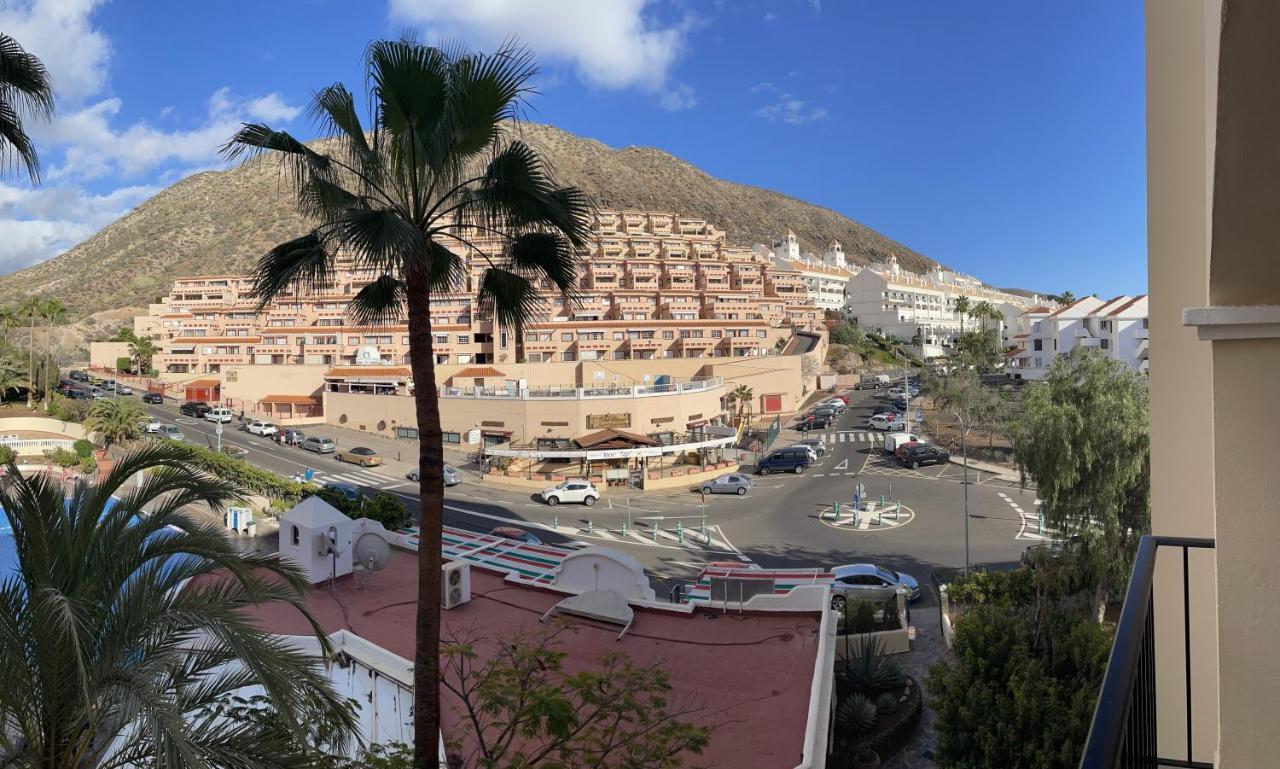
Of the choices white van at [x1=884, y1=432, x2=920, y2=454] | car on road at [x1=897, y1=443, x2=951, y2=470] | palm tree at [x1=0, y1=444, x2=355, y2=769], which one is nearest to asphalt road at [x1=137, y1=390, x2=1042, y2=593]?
white van at [x1=884, y1=432, x2=920, y2=454]

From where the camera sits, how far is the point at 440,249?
731 centimetres

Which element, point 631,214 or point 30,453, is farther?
point 631,214

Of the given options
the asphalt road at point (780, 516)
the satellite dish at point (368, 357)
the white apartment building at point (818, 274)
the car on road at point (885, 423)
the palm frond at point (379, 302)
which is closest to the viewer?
the palm frond at point (379, 302)

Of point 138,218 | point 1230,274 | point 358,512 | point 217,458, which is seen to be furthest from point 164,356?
point 138,218

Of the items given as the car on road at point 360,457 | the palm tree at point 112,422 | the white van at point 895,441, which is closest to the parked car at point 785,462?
the white van at point 895,441

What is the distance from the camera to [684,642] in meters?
10.4

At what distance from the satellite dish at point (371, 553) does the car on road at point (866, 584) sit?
35.0 ft

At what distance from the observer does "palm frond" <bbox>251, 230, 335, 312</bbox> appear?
6668 millimetres

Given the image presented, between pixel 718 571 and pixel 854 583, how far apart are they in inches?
151

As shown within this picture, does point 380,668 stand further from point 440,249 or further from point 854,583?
point 854,583

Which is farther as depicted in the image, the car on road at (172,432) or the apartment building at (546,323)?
the apartment building at (546,323)

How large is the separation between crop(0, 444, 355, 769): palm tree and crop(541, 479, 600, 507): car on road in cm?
2748

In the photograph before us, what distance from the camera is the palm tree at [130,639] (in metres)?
4.48

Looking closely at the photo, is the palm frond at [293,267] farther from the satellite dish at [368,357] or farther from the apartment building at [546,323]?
the satellite dish at [368,357]
